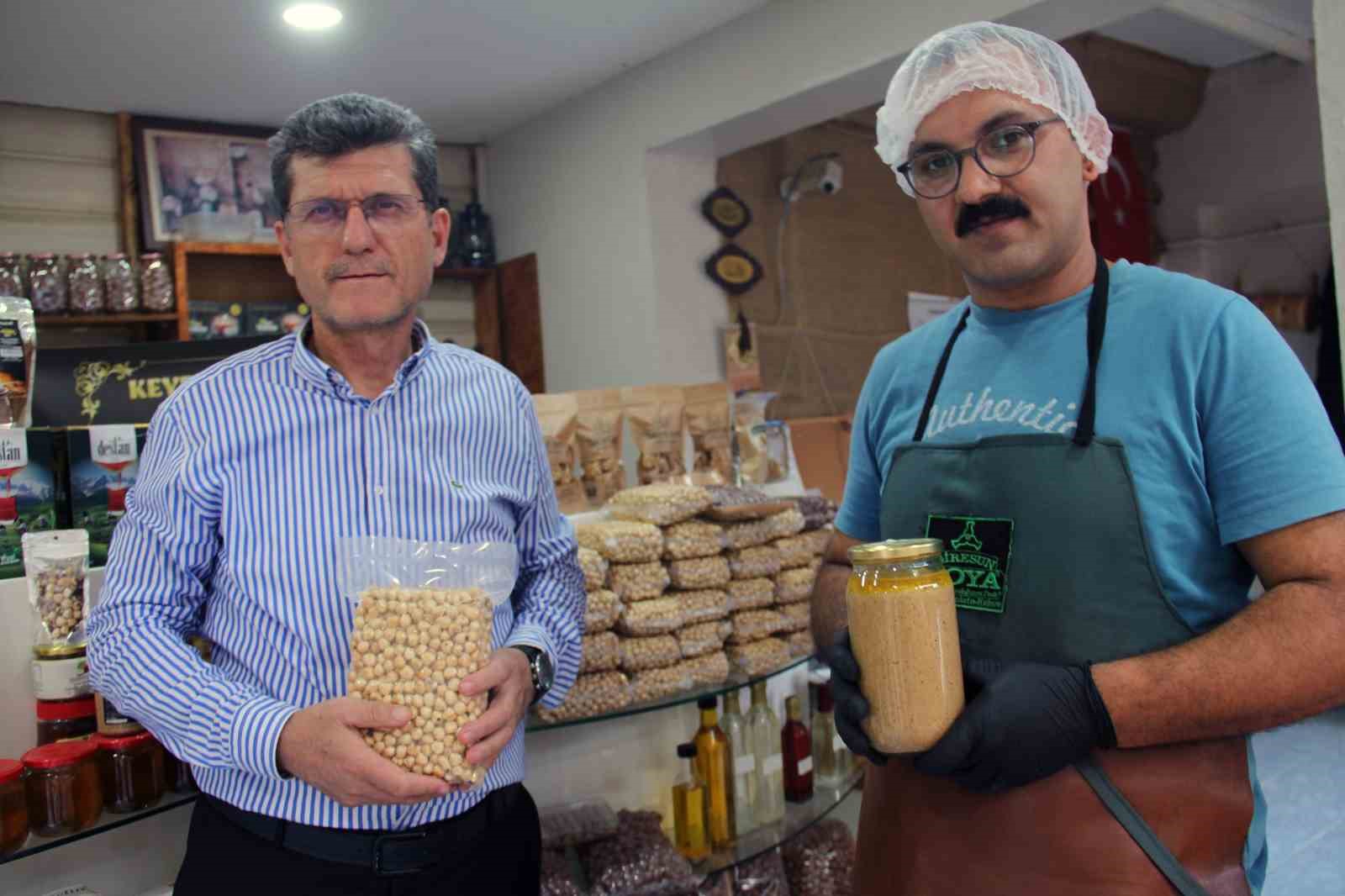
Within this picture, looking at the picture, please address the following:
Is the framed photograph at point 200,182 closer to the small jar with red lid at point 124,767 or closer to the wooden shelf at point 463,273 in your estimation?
the wooden shelf at point 463,273

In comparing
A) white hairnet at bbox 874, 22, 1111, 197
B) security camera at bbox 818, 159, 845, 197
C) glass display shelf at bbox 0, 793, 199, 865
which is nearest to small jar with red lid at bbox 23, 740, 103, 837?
glass display shelf at bbox 0, 793, 199, 865

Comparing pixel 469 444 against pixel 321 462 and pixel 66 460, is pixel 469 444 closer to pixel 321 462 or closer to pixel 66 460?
pixel 321 462

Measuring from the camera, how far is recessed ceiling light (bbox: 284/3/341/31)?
361 cm

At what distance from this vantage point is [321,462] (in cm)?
142

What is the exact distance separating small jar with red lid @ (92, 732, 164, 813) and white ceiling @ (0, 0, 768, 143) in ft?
9.61

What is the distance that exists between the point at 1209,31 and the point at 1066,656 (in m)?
4.79

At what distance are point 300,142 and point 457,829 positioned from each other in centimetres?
97

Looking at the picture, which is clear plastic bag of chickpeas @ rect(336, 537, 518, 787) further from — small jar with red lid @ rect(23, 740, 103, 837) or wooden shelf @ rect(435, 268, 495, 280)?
wooden shelf @ rect(435, 268, 495, 280)

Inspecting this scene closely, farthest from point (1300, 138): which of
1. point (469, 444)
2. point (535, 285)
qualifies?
point (469, 444)

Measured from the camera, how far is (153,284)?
174 inches

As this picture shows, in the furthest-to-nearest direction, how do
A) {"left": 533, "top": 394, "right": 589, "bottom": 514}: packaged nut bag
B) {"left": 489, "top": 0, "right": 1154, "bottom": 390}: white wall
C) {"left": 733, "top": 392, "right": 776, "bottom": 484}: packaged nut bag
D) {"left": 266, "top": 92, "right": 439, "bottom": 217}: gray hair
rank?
{"left": 489, "top": 0, "right": 1154, "bottom": 390}: white wall, {"left": 733, "top": 392, "right": 776, "bottom": 484}: packaged nut bag, {"left": 533, "top": 394, "right": 589, "bottom": 514}: packaged nut bag, {"left": 266, "top": 92, "right": 439, "bottom": 217}: gray hair

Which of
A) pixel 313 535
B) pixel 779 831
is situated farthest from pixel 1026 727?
pixel 779 831

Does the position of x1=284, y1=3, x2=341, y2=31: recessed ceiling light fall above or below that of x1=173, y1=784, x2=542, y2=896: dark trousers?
above

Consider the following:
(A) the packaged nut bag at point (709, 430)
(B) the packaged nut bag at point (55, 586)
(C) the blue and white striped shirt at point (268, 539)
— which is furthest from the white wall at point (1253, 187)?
(B) the packaged nut bag at point (55, 586)
